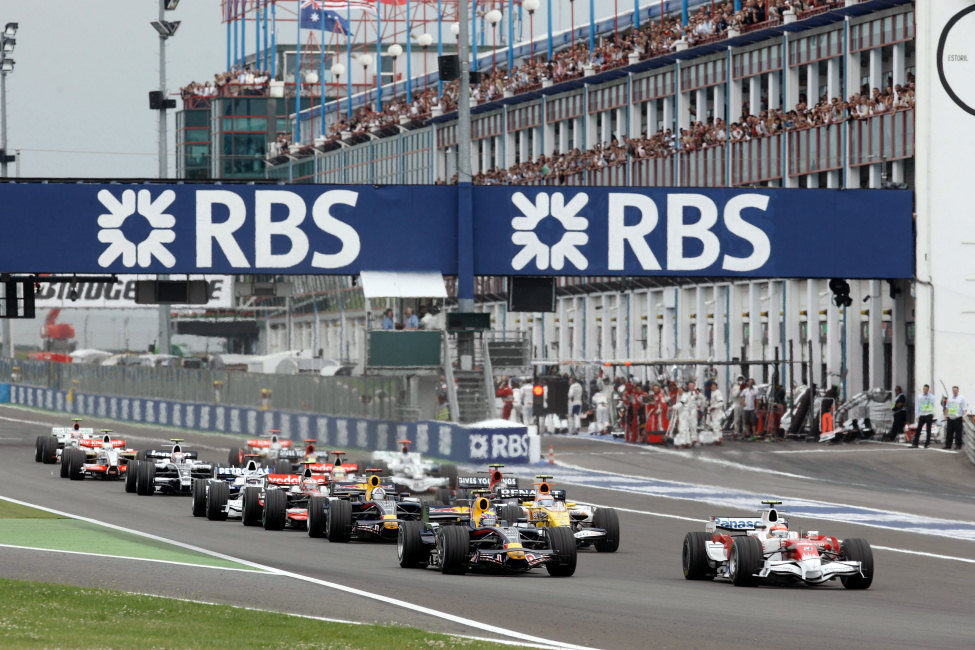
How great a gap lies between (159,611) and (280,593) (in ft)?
6.16

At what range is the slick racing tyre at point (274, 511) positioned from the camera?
2286 centimetres

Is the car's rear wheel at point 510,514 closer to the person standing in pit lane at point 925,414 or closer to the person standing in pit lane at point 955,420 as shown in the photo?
the person standing in pit lane at point 955,420

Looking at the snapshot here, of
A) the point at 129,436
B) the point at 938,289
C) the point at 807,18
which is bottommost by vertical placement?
the point at 129,436

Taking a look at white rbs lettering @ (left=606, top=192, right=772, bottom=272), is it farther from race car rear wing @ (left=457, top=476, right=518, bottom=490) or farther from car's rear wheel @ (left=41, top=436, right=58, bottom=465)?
race car rear wing @ (left=457, top=476, right=518, bottom=490)

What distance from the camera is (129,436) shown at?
4878 cm

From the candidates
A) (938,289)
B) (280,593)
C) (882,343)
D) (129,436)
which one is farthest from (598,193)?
(280,593)

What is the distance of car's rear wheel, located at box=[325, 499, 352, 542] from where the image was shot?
838 inches

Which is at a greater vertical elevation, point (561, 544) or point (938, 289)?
point (938, 289)

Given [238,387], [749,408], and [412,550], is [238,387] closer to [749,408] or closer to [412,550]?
[749,408]

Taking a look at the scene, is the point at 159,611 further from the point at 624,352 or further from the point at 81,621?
the point at 624,352

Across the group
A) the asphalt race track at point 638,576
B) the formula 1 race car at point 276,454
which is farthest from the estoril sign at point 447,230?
the formula 1 race car at point 276,454

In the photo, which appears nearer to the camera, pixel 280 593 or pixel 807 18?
pixel 280 593

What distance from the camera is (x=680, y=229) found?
1577 inches

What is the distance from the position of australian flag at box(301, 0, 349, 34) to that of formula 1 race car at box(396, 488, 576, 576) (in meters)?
71.8
